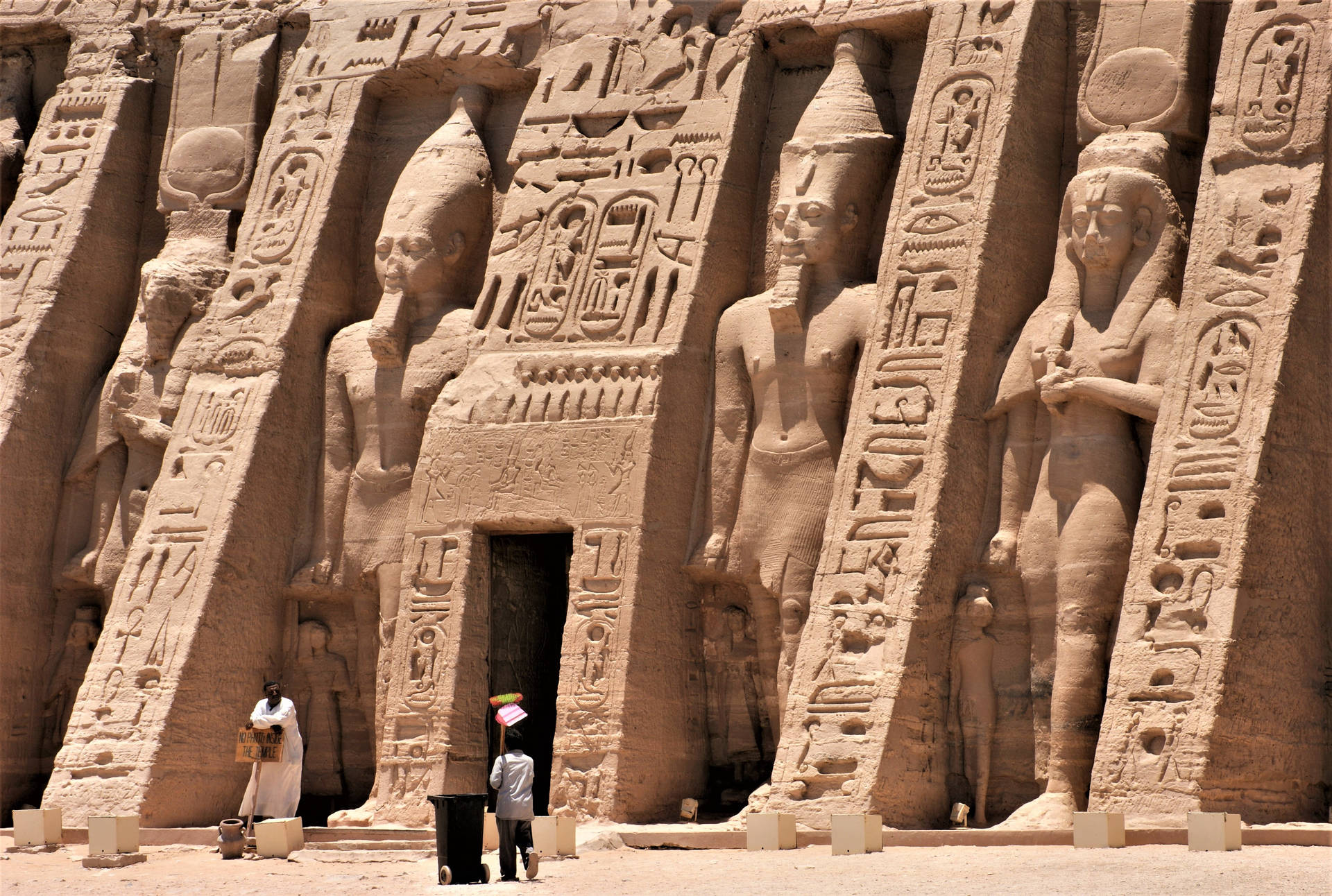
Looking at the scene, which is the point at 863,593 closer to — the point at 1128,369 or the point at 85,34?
the point at 1128,369

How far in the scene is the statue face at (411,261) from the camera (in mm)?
13984

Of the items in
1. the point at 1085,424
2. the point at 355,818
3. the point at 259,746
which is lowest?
the point at 355,818

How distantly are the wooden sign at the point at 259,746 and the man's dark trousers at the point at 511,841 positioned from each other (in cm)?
220

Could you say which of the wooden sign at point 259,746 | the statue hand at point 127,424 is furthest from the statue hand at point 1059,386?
the statue hand at point 127,424

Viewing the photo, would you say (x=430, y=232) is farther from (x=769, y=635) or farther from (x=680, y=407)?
(x=769, y=635)

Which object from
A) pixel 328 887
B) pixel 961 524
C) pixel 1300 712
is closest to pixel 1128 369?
pixel 961 524

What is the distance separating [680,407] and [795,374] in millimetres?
709

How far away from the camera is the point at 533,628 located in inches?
540

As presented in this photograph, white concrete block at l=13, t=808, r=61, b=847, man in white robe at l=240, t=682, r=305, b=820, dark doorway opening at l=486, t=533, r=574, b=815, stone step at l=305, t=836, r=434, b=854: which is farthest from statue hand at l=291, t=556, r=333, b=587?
stone step at l=305, t=836, r=434, b=854

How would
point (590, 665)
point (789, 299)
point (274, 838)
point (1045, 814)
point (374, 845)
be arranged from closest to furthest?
point (1045, 814) < point (274, 838) < point (374, 845) < point (590, 665) < point (789, 299)

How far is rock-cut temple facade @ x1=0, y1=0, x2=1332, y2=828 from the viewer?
Result: 1133 cm

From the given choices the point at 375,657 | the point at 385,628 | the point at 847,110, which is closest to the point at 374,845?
the point at 385,628

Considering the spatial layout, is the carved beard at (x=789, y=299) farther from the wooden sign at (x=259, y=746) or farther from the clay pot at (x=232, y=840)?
the clay pot at (x=232, y=840)

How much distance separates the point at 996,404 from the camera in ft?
39.6
